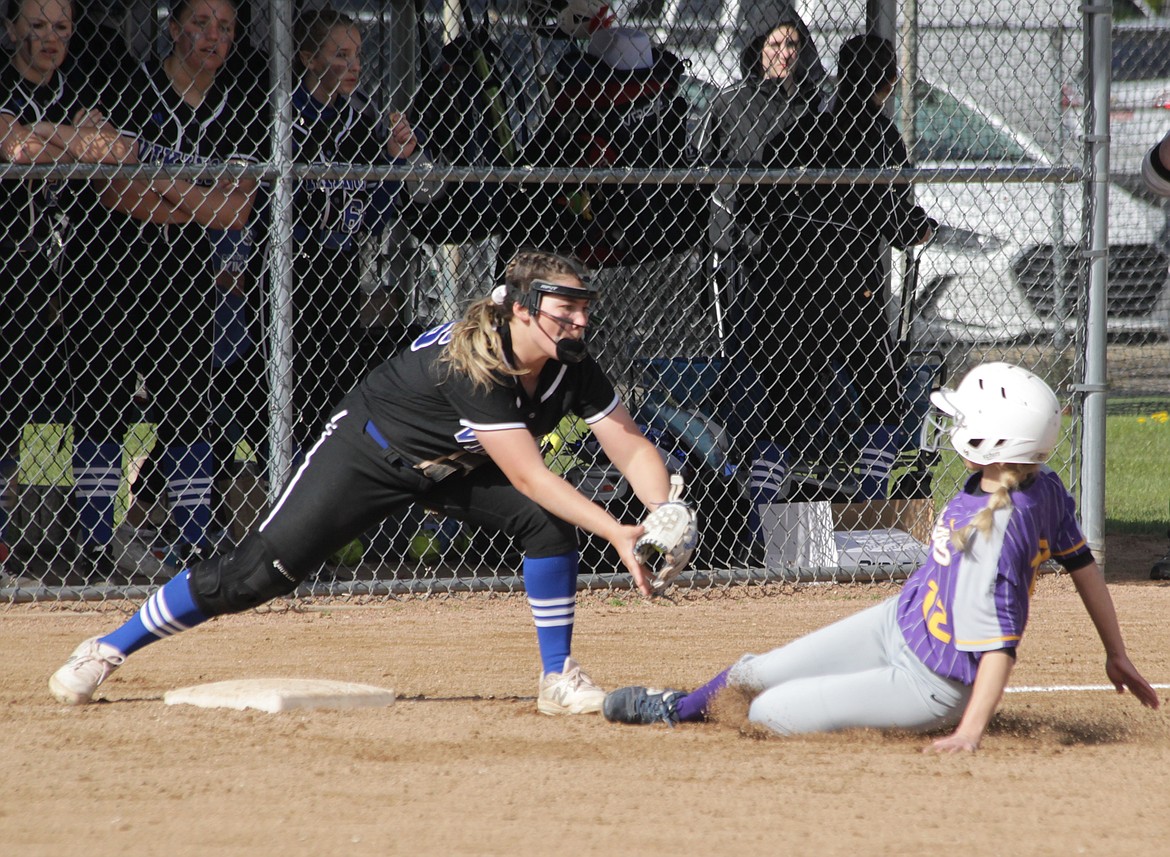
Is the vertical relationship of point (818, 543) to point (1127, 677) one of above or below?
below

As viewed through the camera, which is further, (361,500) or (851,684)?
(361,500)

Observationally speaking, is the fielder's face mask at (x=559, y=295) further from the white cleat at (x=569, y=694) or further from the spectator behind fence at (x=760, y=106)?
the spectator behind fence at (x=760, y=106)

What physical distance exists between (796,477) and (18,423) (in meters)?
3.39

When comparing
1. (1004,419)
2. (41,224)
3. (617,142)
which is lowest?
(1004,419)

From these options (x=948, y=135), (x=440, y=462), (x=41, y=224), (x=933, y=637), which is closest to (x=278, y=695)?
(x=440, y=462)

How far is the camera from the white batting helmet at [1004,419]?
3.29 meters

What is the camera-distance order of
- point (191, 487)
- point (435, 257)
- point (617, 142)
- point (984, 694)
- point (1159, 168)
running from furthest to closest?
point (435, 257)
point (617, 142)
point (191, 487)
point (1159, 168)
point (984, 694)

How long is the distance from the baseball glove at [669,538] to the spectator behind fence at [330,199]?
2.60 m

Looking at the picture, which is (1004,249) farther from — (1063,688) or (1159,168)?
(1063,688)

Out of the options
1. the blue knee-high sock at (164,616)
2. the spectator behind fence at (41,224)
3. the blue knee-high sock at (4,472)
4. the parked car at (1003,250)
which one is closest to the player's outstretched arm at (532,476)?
the blue knee-high sock at (164,616)

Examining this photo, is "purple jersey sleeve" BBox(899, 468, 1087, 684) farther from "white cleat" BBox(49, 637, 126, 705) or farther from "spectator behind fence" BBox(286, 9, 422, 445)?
"spectator behind fence" BBox(286, 9, 422, 445)

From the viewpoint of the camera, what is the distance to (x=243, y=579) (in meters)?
3.80

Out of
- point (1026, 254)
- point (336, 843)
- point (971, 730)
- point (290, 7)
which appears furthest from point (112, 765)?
point (1026, 254)

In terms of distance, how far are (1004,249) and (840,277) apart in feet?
14.3
